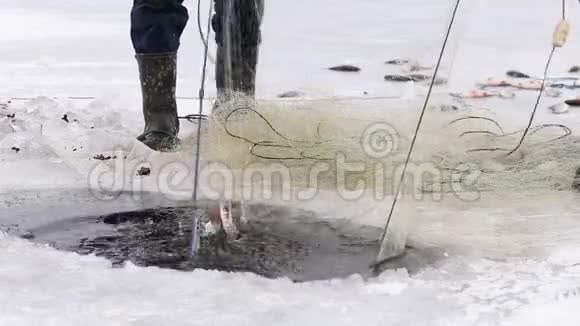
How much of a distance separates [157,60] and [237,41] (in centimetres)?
28

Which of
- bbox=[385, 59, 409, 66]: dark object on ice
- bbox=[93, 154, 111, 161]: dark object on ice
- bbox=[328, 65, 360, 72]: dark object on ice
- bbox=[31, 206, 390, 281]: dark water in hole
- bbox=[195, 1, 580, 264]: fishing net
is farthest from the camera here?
bbox=[328, 65, 360, 72]: dark object on ice

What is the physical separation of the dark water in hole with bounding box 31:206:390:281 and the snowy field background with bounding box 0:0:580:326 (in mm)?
75

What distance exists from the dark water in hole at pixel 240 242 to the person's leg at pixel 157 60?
63cm

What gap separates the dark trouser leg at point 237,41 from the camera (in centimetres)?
260

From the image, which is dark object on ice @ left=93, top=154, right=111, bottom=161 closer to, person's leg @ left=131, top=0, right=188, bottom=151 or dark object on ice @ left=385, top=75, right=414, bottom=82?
person's leg @ left=131, top=0, right=188, bottom=151

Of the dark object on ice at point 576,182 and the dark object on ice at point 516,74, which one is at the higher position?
the dark object on ice at point 516,74

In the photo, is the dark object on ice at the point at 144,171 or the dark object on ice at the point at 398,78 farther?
the dark object on ice at the point at 398,78

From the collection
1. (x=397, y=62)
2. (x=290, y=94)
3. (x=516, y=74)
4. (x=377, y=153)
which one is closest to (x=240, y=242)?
(x=377, y=153)

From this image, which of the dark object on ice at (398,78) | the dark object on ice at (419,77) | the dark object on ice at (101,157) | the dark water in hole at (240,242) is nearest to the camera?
the dark water in hole at (240,242)

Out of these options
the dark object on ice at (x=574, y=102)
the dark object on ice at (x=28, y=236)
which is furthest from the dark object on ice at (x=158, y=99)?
the dark object on ice at (x=574, y=102)

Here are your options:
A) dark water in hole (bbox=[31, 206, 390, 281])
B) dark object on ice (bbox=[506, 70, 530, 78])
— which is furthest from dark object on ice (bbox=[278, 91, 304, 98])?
dark object on ice (bbox=[506, 70, 530, 78])

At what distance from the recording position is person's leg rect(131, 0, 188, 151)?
8.55ft

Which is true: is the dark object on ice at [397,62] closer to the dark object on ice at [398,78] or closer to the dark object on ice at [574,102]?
the dark object on ice at [398,78]

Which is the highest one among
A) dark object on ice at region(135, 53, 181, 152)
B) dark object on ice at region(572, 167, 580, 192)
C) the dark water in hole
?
dark object on ice at region(135, 53, 181, 152)
